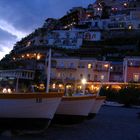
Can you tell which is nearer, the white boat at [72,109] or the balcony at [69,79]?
the white boat at [72,109]

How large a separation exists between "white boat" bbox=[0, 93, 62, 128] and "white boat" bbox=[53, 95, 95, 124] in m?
3.12

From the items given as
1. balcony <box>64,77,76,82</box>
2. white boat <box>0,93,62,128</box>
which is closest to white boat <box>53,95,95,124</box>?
white boat <box>0,93,62,128</box>

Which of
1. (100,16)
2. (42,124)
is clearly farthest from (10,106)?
(100,16)

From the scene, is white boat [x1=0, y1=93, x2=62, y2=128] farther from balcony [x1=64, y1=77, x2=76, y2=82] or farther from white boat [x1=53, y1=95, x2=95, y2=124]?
balcony [x1=64, y1=77, x2=76, y2=82]

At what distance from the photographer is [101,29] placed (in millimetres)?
104438

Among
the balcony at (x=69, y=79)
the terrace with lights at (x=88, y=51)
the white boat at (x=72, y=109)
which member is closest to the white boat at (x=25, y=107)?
the white boat at (x=72, y=109)

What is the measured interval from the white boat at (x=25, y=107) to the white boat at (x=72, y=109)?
3.12m

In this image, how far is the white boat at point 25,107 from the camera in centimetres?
1634

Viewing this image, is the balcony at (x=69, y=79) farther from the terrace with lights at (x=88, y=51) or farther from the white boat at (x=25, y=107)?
the white boat at (x=25, y=107)

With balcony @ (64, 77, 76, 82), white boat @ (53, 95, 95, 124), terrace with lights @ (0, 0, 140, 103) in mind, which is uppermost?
terrace with lights @ (0, 0, 140, 103)

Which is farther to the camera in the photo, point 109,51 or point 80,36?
point 80,36

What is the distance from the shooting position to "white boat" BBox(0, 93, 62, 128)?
643 inches

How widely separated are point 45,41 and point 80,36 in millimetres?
12142

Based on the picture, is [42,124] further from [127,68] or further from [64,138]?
[127,68]
